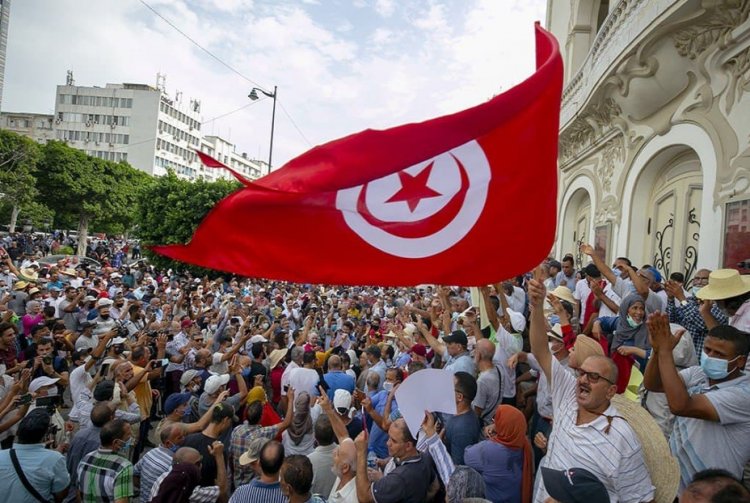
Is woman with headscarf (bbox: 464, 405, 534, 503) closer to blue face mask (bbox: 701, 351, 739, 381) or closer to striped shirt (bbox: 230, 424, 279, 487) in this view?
blue face mask (bbox: 701, 351, 739, 381)

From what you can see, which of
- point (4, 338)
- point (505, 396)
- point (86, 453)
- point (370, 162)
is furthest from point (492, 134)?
point (4, 338)

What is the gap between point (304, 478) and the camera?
10.4 ft

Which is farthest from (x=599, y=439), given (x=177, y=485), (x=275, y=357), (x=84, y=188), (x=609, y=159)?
(x=84, y=188)

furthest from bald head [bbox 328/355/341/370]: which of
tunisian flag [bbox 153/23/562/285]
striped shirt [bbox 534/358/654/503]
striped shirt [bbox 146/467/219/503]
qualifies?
striped shirt [bbox 534/358/654/503]

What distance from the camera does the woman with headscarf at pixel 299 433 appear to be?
464 cm

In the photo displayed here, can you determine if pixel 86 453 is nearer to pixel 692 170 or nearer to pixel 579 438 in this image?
pixel 579 438

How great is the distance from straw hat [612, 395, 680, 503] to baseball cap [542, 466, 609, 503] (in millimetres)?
547

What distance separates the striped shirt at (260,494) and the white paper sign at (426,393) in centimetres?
100

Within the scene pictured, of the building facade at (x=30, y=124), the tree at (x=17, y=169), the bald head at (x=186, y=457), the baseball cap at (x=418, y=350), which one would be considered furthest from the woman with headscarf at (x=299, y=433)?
the building facade at (x=30, y=124)

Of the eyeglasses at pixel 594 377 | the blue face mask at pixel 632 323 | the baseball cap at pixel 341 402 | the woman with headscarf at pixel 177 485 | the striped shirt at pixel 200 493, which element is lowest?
the striped shirt at pixel 200 493

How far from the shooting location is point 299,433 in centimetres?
467

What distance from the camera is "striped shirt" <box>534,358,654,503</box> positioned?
247 centimetres

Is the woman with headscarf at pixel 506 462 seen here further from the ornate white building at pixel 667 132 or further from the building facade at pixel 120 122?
the building facade at pixel 120 122

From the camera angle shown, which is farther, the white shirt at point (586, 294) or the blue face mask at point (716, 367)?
the white shirt at point (586, 294)
